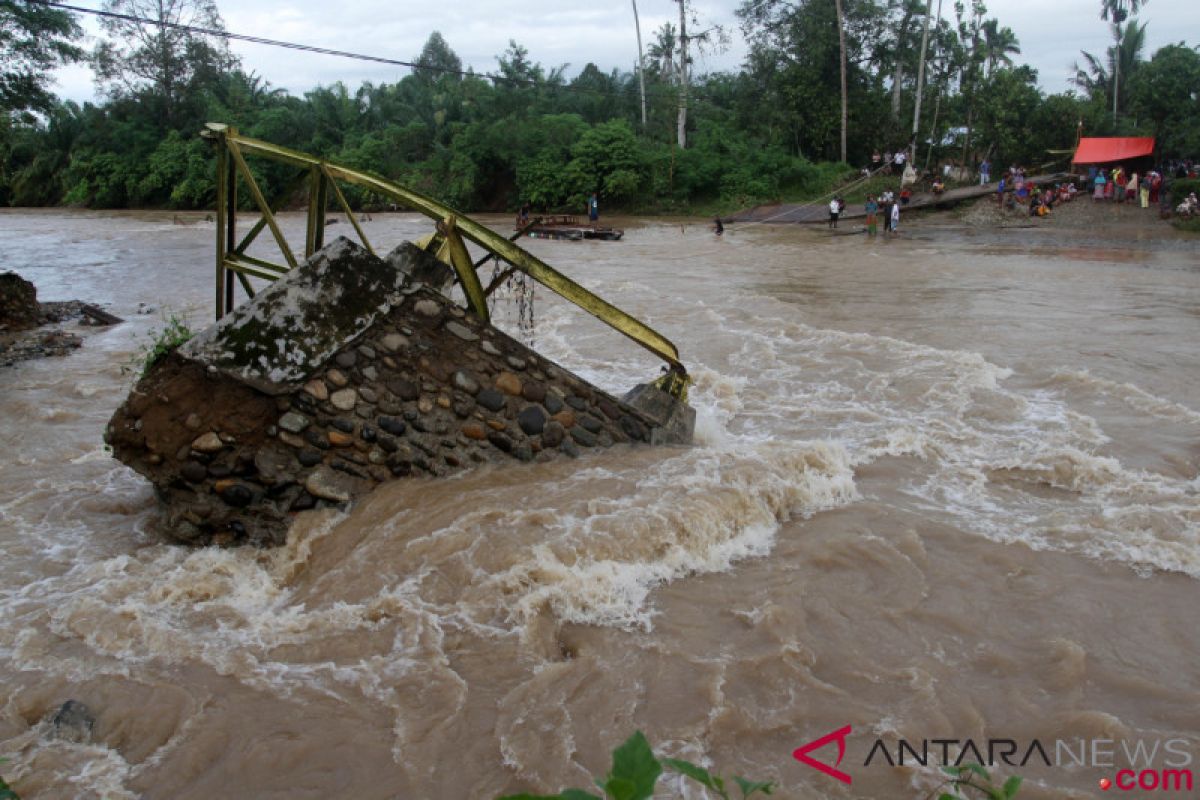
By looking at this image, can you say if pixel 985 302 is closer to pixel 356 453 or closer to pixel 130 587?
pixel 356 453

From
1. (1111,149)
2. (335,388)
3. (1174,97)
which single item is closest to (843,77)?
(1111,149)

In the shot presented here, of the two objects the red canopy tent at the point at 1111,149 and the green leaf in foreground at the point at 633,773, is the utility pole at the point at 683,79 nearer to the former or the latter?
the red canopy tent at the point at 1111,149

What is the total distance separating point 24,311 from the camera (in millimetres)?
11258

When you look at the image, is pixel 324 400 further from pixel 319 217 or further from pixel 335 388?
pixel 319 217

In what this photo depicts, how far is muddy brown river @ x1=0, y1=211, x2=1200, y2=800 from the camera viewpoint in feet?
9.64

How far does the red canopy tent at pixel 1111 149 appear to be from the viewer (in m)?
26.6

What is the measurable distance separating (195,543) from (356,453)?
35.9 inches

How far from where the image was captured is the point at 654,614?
12.6ft

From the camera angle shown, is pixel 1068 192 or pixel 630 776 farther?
pixel 1068 192

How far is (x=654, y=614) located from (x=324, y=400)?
2.02 metres

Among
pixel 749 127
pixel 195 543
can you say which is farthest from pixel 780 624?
pixel 749 127

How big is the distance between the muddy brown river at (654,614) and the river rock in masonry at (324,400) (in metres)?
0.20

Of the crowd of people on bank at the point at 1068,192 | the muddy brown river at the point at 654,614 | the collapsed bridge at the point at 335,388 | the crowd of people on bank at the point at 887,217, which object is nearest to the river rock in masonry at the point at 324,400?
the collapsed bridge at the point at 335,388

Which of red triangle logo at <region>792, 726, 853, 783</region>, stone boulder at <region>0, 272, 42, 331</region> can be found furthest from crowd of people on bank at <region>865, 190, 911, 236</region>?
red triangle logo at <region>792, 726, 853, 783</region>
